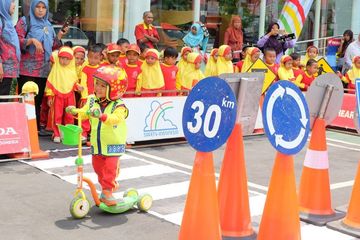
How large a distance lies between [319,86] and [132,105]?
3.96 metres

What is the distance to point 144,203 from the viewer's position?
6.46 meters

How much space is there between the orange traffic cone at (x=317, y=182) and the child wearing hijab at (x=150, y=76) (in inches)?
174

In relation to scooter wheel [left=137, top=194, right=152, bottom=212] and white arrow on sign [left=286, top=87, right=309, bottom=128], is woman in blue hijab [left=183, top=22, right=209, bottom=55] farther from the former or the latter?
white arrow on sign [left=286, top=87, right=309, bottom=128]

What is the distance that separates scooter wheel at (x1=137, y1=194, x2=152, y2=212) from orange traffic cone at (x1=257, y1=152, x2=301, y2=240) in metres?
1.43

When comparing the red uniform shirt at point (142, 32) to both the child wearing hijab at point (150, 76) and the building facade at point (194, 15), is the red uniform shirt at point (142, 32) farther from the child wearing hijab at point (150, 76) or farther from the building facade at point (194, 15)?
the child wearing hijab at point (150, 76)

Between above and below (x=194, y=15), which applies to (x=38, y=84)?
below

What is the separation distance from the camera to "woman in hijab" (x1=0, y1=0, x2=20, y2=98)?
8.98 metres

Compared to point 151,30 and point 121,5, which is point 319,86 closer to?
point 151,30

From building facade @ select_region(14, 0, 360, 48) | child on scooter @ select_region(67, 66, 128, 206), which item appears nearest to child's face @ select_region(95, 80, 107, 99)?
child on scooter @ select_region(67, 66, 128, 206)

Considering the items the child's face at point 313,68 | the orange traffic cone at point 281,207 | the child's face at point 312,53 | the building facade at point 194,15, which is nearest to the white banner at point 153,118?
the child's face at point 313,68

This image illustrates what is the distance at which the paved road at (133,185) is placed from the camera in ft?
→ 19.5

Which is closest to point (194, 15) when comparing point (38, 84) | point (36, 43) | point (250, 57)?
point (250, 57)

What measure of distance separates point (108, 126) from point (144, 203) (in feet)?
2.96

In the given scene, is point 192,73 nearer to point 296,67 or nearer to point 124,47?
point 124,47
